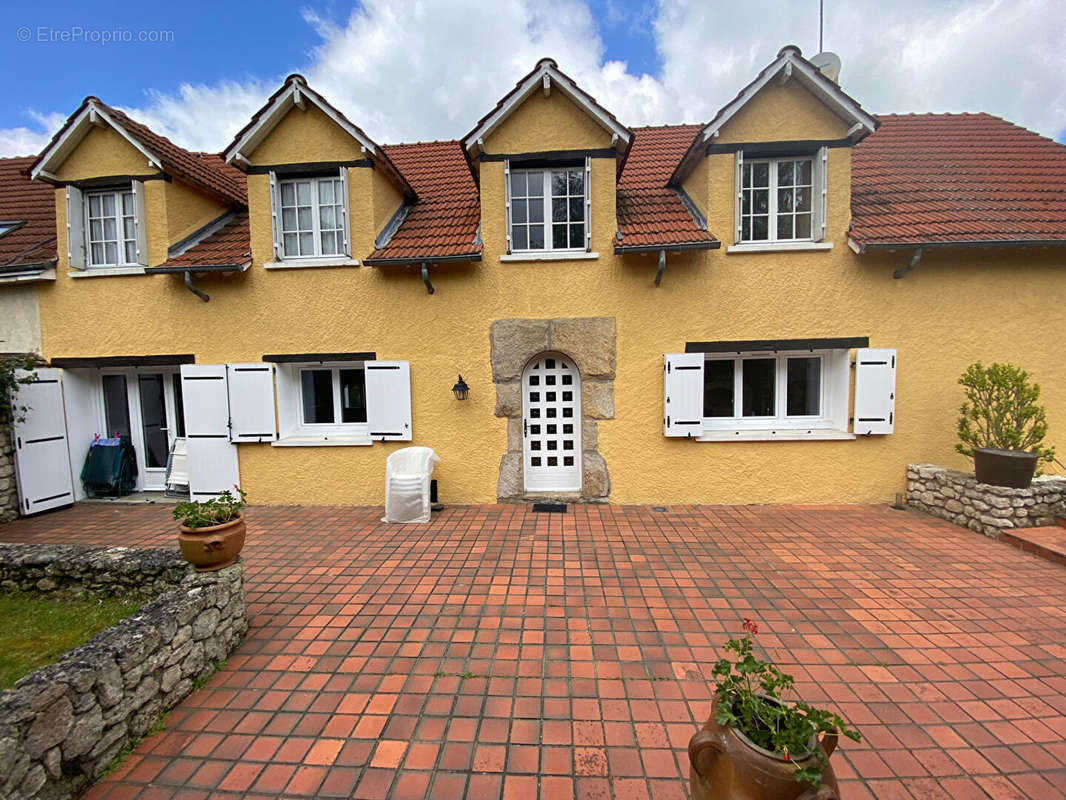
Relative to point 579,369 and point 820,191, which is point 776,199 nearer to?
point 820,191

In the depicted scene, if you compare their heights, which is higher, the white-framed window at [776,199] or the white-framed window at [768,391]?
the white-framed window at [776,199]

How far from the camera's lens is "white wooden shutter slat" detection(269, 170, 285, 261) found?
6.75 m

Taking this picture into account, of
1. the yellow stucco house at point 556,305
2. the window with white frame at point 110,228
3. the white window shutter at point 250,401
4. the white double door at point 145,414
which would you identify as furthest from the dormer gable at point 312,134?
the white double door at point 145,414

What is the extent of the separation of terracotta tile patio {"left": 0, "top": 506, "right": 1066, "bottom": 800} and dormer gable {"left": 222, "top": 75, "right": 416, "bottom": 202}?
5437 millimetres

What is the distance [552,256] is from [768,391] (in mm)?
3899

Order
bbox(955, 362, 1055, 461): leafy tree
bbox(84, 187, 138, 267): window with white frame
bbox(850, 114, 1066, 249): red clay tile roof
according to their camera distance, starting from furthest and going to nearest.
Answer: bbox(84, 187, 138, 267): window with white frame → bbox(850, 114, 1066, 249): red clay tile roof → bbox(955, 362, 1055, 461): leafy tree

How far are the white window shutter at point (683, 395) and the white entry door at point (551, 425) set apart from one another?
4.33 ft

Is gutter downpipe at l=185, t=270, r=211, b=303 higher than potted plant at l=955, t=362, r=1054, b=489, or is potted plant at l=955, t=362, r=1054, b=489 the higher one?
gutter downpipe at l=185, t=270, r=211, b=303

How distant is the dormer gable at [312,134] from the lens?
21.5 feet

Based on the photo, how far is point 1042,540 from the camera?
5.02m

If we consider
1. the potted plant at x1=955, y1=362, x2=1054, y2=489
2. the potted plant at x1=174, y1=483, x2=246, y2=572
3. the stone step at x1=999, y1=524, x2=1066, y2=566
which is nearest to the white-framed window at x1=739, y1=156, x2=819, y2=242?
Answer: the potted plant at x1=955, y1=362, x2=1054, y2=489

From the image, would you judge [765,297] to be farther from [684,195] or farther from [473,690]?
[473,690]

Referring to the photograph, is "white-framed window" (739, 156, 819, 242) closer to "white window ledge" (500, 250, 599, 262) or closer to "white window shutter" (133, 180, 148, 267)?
"white window ledge" (500, 250, 599, 262)

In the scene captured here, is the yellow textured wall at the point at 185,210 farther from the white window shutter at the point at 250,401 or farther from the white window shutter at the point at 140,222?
the white window shutter at the point at 250,401
